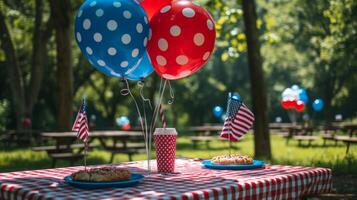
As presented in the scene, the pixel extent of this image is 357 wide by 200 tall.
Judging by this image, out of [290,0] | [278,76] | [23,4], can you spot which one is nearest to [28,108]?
[23,4]

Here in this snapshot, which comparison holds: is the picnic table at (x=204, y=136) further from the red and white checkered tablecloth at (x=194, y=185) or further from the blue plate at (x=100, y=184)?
the blue plate at (x=100, y=184)

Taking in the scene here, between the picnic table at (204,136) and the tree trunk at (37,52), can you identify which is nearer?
the picnic table at (204,136)

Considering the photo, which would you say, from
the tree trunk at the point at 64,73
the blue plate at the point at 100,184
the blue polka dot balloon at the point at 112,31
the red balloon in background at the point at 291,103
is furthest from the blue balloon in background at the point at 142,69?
the tree trunk at the point at 64,73

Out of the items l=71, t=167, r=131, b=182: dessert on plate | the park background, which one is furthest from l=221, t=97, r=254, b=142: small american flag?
the park background

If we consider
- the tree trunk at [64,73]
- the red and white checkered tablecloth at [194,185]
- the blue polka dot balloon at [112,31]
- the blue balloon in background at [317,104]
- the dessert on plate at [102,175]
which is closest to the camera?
the red and white checkered tablecloth at [194,185]

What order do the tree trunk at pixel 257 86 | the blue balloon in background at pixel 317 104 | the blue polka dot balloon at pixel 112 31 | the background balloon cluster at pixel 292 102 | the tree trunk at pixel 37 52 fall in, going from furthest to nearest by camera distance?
the tree trunk at pixel 37 52 → the tree trunk at pixel 257 86 → the background balloon cluster at pixel 292 102 → the blue balloon in background at pixel 317 104 → the blue polka dot balloon at pixel 112 31

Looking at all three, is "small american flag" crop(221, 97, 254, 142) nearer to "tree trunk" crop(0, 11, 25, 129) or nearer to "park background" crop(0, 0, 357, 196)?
"park background" crop(0, 0, 357, 196)

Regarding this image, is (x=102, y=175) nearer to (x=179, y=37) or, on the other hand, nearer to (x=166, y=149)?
(x=166, y=149)

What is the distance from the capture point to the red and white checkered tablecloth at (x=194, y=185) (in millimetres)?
3625

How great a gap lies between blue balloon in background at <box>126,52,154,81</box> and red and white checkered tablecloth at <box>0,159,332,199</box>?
98 cm

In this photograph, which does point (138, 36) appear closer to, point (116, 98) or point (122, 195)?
point (122, 195)

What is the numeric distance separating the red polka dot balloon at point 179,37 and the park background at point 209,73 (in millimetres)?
6609

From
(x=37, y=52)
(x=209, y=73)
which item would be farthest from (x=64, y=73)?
(x=209, y=73)

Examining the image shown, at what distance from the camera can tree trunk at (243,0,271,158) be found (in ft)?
40.7
